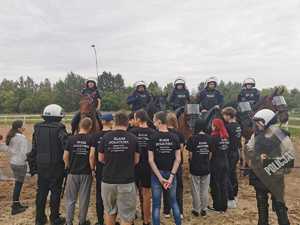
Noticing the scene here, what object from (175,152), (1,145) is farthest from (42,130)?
(175,152)

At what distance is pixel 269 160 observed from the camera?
3.88m

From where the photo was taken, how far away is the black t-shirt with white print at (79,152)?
→ 4.72 m

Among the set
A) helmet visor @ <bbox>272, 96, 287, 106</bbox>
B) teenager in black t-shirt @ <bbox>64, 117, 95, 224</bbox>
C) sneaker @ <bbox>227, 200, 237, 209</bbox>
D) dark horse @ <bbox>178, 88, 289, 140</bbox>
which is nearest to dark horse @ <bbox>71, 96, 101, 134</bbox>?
teenager in black t-shirt @ <bbox>64, 117, 95, 224</bbox>

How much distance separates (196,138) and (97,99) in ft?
11.1

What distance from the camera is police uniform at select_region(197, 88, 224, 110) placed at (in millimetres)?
8250

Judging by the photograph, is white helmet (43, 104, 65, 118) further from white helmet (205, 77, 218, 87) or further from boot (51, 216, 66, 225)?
white helmet (205, 77, 218, 87)

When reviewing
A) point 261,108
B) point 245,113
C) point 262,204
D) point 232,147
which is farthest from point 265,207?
point 261,108

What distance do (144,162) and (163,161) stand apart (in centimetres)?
46

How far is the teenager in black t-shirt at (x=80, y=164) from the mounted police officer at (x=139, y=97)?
3217 millimetres

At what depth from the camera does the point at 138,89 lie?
26.8ft

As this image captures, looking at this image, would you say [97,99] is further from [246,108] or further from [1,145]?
[246,108]

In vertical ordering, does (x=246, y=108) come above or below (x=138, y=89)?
below

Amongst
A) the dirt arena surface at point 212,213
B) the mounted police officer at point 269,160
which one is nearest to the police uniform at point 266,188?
the mounted police officer at point 269,160

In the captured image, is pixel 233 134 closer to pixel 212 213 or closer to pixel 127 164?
pixel 212 213
